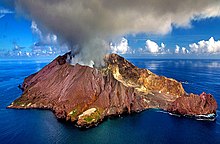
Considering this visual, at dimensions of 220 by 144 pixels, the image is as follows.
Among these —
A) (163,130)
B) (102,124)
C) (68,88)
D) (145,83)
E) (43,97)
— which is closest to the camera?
(163,130)

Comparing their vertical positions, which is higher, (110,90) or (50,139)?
(110,90)

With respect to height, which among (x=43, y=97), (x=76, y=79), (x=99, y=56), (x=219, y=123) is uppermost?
(x=99, y=56)

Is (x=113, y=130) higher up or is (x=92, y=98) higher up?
(x=92, y=98)

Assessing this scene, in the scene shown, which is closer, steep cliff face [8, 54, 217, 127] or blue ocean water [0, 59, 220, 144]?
blue ocean water [0, 59, 220, 144]

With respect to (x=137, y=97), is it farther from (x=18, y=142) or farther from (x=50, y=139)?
(x=18, y=142)

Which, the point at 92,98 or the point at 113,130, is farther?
the point at 92,98

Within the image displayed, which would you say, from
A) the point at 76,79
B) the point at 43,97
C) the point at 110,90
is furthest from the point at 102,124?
the point at 43,97

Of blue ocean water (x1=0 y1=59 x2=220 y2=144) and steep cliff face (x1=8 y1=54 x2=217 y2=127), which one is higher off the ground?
steep cliff face (x1=8 y1=54 x2=217 y2=127)

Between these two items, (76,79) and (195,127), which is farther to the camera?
(76,79)
